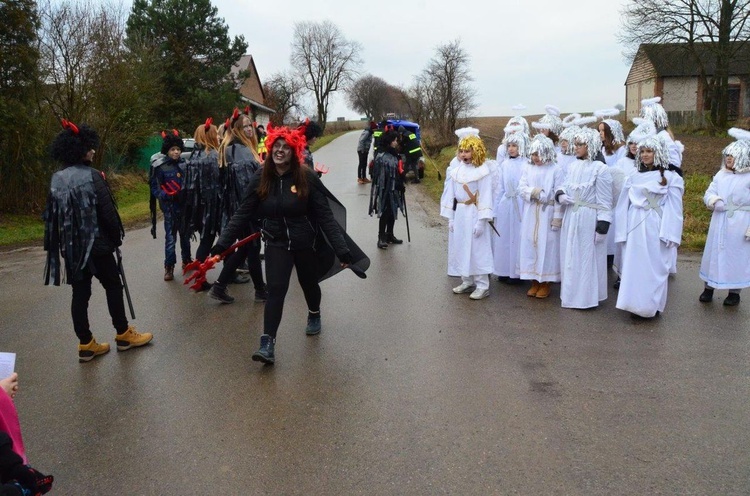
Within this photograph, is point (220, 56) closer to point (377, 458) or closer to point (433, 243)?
point (433, 243)

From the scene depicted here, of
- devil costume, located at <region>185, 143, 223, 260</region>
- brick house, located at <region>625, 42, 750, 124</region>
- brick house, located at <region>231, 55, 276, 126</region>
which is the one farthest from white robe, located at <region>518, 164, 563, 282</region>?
brick house, located at <region>231, 55, 276, 126</region>

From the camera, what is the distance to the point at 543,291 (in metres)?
7.43

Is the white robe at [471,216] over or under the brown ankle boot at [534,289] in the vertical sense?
over

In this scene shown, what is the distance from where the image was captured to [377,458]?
12.5ft

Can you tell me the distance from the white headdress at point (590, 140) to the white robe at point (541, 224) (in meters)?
0.47

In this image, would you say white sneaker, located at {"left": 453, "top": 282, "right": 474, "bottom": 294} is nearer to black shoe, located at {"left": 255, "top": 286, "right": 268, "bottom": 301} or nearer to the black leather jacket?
black shoe, located at {"left": 255, "top": 286, "right": 268, "bottom": 301}


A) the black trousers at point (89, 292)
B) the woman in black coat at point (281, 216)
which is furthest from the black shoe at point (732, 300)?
the black trousers at point (89, 292)

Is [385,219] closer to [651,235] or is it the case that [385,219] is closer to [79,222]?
[651,235]

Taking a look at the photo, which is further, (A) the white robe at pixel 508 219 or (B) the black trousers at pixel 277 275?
(A) the white robe at pixel 508 219

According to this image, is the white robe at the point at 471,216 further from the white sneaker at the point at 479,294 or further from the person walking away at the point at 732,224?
the person walking away at the point at 732,224

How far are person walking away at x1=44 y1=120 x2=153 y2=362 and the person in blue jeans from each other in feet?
8.82

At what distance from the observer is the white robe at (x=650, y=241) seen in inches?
251

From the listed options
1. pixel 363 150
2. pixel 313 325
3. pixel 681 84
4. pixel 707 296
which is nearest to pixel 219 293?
pixel 313 325

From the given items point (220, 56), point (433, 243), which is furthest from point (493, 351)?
point (220, 56)
